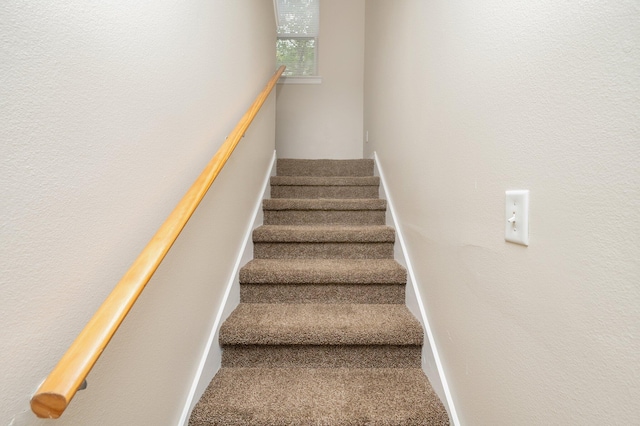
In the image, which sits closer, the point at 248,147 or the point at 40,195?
the point at 40,195

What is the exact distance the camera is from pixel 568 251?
0.57 m

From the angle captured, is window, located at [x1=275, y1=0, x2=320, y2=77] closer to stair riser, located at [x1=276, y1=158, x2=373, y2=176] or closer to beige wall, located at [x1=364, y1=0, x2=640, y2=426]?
stair riser, located at [x1=276, y1=158, x2=373, y2=176]

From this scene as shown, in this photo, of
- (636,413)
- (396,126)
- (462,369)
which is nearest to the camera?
(636,413)

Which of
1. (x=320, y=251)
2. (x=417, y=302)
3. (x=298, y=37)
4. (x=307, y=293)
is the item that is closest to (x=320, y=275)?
(x=307, y=293)

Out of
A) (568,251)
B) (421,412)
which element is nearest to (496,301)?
(568,251)

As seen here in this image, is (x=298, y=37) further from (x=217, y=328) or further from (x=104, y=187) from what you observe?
(x=104, y=187)

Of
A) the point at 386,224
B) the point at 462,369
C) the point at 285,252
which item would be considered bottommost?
the point at 462,369

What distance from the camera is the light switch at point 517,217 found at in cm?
68

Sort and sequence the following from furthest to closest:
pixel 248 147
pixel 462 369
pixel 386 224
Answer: pixel 386 224 → pixel 248 147 → pixel 462 369

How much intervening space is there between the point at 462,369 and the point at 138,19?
52.8 inches

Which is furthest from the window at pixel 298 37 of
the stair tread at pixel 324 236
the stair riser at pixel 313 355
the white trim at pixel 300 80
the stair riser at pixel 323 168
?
the stair riser at pixel 313 355

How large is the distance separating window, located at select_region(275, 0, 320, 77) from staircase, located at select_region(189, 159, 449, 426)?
7.48 ft

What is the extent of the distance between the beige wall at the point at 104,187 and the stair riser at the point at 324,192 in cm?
114

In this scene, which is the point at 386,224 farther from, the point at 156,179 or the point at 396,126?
the point at 156,179
